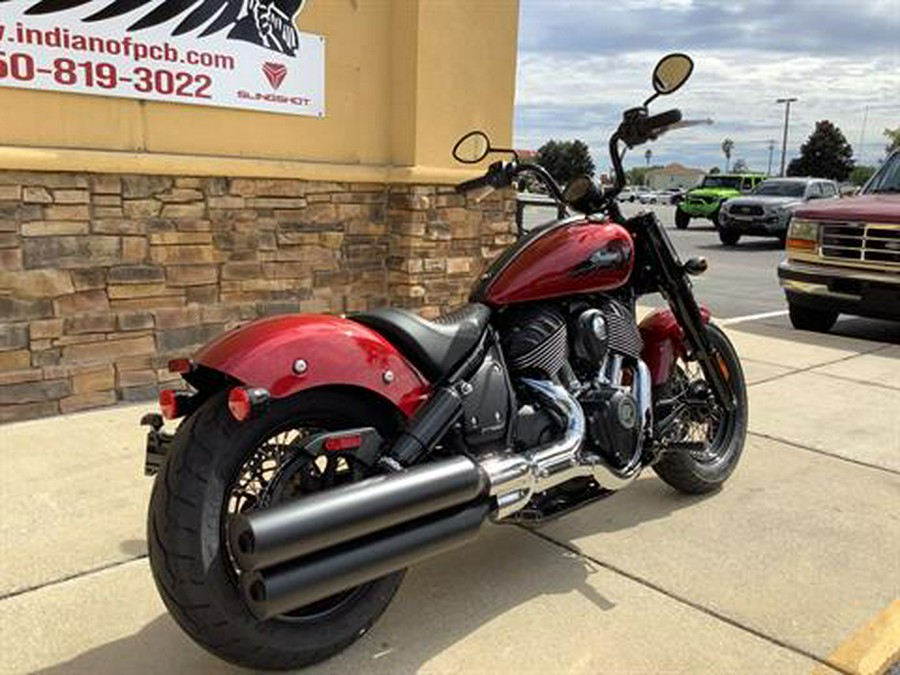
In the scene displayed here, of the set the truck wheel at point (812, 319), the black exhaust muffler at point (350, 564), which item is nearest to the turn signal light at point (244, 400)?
the black exhaust muffler at point (350, 564)

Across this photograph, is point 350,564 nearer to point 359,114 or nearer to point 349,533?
point 349,533

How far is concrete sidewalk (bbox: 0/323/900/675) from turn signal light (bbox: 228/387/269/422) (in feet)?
2.86

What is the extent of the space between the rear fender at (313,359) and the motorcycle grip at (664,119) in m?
1.54

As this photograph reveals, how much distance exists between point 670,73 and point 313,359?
2.02m

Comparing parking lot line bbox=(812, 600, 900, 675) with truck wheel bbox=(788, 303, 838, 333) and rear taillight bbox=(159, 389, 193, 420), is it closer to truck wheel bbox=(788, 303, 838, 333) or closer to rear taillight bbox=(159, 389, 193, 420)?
rear taillight bbox=(159, 389, 193, 420)

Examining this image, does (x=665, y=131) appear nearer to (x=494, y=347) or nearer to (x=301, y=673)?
(x=494, y=347)

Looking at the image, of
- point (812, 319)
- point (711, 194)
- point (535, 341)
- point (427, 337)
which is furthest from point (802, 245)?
point (711, 194)

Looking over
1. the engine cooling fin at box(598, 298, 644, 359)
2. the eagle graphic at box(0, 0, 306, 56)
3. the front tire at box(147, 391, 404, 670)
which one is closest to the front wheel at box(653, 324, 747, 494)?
the engine cooling fin at box(598, 298, 644, 359)

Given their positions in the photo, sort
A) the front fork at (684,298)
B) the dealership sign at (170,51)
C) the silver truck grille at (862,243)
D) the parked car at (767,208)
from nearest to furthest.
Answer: the front fork at (684,298) < the dealership sign at (170,51) < the silver truck grille at (862,243) < the parked car at (767,208)

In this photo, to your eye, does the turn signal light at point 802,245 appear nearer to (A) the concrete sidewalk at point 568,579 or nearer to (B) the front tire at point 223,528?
(A) the concrete sidewalk at point 568,579

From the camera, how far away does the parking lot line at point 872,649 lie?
275cm

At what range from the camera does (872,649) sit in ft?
9.29

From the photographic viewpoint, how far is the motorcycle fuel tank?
3152mm

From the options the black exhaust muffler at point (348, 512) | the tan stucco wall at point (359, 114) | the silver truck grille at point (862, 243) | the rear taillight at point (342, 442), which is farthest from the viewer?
the silver truck grille at point (862, 243)
